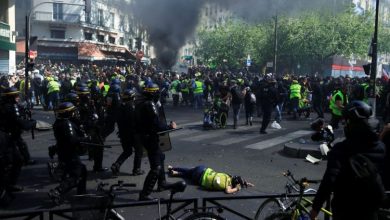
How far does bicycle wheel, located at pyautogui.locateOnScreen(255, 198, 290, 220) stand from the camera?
4.14 m

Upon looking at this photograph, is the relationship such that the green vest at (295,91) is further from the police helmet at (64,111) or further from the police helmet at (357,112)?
the police helmet at (357,112)

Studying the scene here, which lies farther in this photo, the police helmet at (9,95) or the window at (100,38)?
the window at (100,38)

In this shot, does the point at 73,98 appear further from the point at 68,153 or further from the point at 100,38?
the point at 100,38

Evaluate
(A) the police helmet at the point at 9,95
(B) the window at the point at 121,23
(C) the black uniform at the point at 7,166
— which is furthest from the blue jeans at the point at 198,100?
(B) the window at the point at 121,23

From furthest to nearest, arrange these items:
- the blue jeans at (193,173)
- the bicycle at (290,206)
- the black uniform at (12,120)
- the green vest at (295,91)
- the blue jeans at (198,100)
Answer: the blue jeans at (198,100), the green vest at (295,91), the blue jeans at (193,173), the black uniform at (12,120), the bicycle at (290,206)

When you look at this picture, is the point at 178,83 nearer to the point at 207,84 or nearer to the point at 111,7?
the point at 207,84

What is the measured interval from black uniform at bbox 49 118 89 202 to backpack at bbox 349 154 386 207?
368 centimetres

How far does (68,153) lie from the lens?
5.74 meters

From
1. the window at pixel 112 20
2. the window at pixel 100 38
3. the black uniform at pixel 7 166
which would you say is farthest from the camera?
the window at pixel 112 20

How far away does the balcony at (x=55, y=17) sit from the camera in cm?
4078

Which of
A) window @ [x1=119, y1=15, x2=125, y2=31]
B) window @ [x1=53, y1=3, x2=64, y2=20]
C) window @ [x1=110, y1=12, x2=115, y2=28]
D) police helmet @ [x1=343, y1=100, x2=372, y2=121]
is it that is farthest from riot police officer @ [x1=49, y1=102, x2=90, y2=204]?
window @ [x1=110, y1=12, x2=115, y2=28]

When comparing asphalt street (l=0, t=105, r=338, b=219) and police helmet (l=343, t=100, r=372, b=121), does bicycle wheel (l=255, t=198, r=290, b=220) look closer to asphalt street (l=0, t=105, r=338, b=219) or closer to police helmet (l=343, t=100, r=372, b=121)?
asphalt street (l=0, t=105, r=338, b=219)

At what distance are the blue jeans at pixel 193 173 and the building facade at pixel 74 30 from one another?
32479 millimetres

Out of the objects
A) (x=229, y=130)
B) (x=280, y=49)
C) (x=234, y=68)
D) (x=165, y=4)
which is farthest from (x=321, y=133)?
(x=234, y=68)
